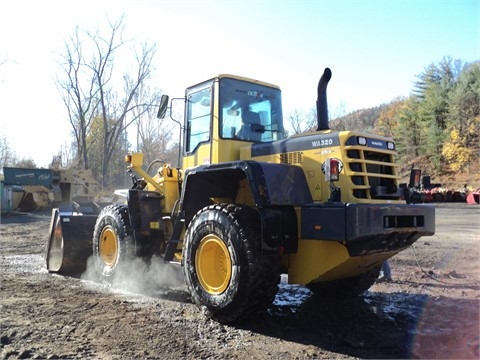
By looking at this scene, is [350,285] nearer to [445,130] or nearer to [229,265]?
[229,265]

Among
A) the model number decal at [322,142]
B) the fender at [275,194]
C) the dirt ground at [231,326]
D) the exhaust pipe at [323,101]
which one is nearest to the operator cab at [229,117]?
the fender at [275,194]

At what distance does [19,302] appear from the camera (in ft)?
20.2

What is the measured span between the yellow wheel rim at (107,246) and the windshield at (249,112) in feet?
9.63

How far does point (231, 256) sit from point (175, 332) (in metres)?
1.00

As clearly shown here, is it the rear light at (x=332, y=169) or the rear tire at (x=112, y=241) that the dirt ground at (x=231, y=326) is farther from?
the rear light at (x=332, y=169)

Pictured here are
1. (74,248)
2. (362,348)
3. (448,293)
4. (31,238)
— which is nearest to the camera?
(362,348)

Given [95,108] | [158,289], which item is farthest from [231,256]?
[95,108]

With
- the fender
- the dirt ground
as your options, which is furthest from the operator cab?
the dirt ground

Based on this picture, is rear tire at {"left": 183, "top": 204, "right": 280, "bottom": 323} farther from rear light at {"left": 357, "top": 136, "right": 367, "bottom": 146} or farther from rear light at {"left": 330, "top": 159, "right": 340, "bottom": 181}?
rear light at {"left": 357, "top": 136, "right": 367, "bottom": 146}

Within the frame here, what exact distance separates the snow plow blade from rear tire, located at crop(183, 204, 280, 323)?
12.3 feet

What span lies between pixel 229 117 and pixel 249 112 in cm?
34

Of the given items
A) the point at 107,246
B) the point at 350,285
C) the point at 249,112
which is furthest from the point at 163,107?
the point at 350,285

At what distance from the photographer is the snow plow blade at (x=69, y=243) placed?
28.1ft

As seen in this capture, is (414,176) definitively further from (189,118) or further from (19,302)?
(19,302)
